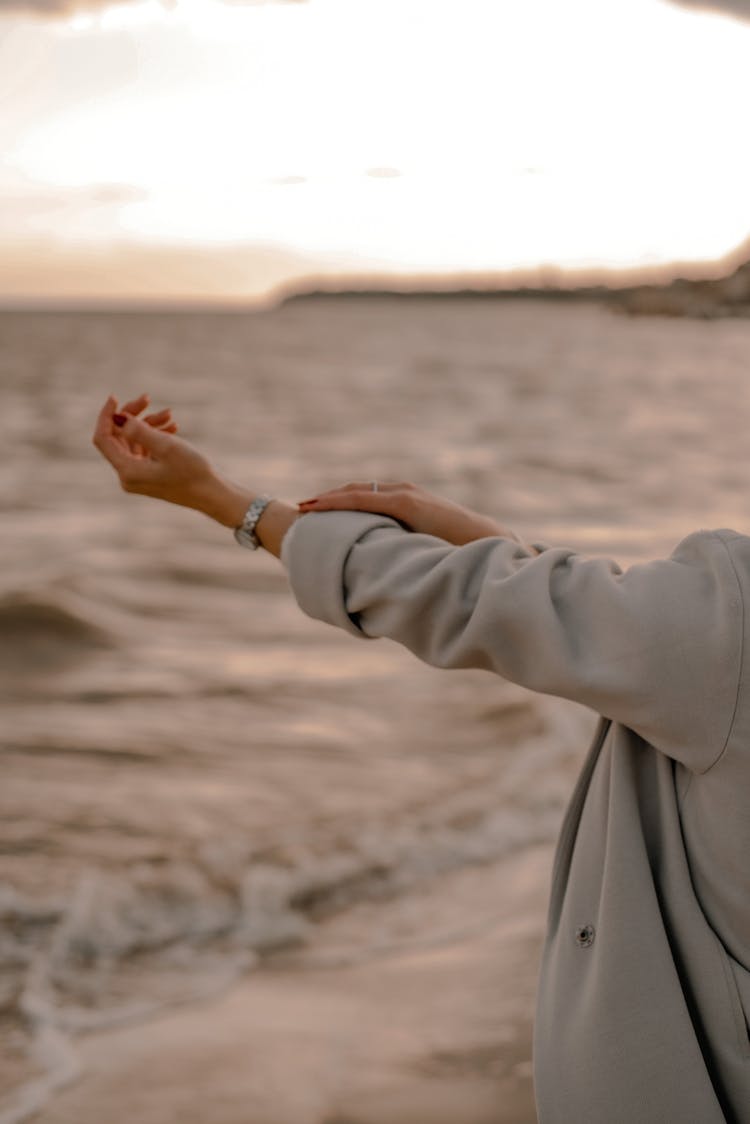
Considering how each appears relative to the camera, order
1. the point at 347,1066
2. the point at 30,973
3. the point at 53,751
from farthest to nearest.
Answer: the point at 53,751 → the point at 30,973 → the point at 347,1066

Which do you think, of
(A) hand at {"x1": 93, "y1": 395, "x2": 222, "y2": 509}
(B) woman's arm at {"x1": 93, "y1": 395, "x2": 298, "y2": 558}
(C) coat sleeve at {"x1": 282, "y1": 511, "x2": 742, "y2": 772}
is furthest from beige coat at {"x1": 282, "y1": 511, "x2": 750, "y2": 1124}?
(A) hand at {"x1": 93, "y1": 395, "x2": 222, "y2": 509}

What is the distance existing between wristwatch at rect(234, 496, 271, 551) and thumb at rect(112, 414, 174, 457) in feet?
0.51

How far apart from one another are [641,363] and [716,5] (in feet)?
158

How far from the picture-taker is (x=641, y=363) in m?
49.6

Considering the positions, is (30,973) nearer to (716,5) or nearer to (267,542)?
(267,542)

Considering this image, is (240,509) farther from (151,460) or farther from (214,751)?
(214,751)

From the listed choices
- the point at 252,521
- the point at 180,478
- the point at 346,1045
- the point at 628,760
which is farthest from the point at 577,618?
the point at 346,1045

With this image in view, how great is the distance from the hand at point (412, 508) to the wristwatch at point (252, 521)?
7 centimetres

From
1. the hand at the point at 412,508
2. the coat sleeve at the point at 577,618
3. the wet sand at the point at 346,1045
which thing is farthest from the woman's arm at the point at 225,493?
the wet sand at the point at 346,1045

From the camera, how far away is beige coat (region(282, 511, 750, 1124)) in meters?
1.45

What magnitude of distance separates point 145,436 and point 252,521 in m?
0.22

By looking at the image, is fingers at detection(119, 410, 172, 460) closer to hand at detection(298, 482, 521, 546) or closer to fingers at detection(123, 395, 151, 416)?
fingers at detection(123, 395, 151, 416)

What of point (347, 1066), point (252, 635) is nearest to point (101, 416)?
point (347, 1066)

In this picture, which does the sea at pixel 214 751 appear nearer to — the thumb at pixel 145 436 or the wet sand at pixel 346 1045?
the wet sand at pixel 346 1045
